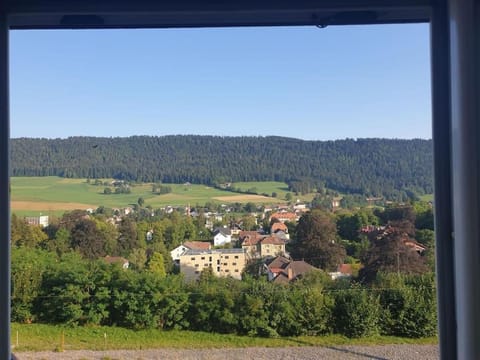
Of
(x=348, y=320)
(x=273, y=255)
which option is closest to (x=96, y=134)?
(x=273, y=255)

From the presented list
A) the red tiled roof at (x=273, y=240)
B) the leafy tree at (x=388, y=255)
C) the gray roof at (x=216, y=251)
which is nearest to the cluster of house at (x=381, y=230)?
the leafy tree at (x=388, y=255)

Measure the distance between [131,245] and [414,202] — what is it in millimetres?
745

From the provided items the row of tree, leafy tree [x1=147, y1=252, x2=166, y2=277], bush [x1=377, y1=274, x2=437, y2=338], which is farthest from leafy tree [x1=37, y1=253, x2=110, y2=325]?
bush [x1=377, y1=274, x2=437, y2=338]

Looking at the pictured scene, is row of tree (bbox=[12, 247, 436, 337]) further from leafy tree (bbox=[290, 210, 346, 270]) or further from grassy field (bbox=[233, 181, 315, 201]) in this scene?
grassy field (bbox=[233, 181, 315, 201])

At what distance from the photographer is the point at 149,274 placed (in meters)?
1.12

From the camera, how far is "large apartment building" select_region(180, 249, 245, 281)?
1.11 meters

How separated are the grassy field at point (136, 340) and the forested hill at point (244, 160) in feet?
1.27

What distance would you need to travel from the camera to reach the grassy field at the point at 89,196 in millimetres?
1108

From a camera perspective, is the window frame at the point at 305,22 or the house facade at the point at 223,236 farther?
the house facade at the point at 223,236

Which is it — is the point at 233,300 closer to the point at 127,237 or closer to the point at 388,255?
the point at 127,237

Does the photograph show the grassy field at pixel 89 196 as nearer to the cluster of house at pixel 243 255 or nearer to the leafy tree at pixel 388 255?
the cluster of house at pixel 243 255

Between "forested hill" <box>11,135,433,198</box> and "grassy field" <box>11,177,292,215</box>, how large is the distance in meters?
0.03

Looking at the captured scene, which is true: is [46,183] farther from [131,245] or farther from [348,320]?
[348,320]

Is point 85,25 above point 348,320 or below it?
above
